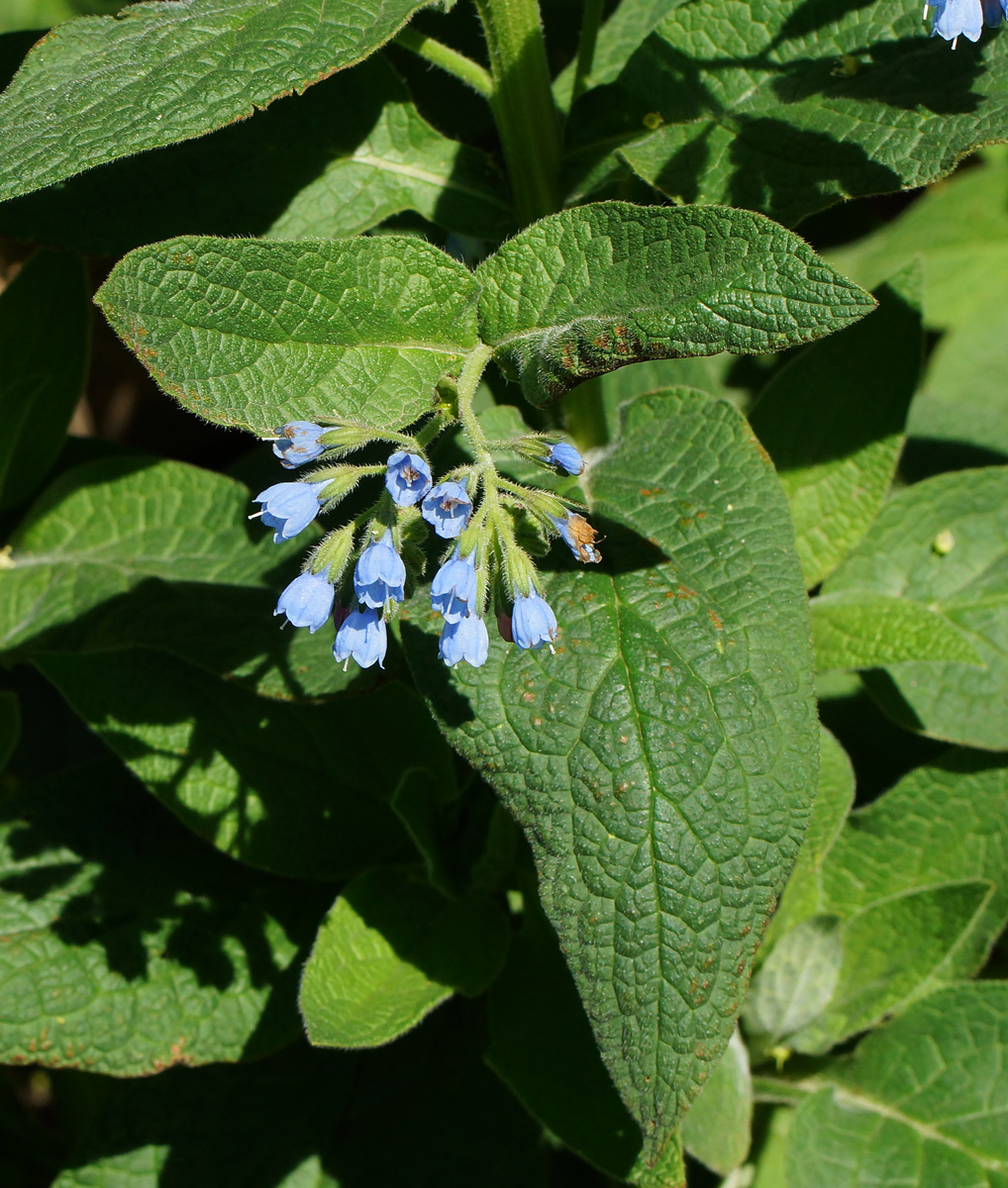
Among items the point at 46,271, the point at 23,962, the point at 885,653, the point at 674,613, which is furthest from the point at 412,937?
the point at 46,271

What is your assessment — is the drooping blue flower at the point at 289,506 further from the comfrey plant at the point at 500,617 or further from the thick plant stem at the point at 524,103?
the thick plant stem at the point at 524,103

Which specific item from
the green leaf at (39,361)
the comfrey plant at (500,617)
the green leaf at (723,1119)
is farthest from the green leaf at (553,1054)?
the green leaf at (39,361)

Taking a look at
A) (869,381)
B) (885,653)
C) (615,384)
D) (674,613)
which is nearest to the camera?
(674,613)

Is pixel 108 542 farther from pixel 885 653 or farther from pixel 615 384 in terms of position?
pixel 885 653

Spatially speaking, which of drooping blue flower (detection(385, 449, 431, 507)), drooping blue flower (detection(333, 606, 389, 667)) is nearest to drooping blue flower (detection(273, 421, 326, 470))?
drooping blue flower (detection(385, 449, 431, 507))

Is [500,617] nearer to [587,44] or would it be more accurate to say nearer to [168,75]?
[168,75]

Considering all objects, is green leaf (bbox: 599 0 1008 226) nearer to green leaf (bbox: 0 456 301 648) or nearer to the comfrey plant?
the comfrey plant
